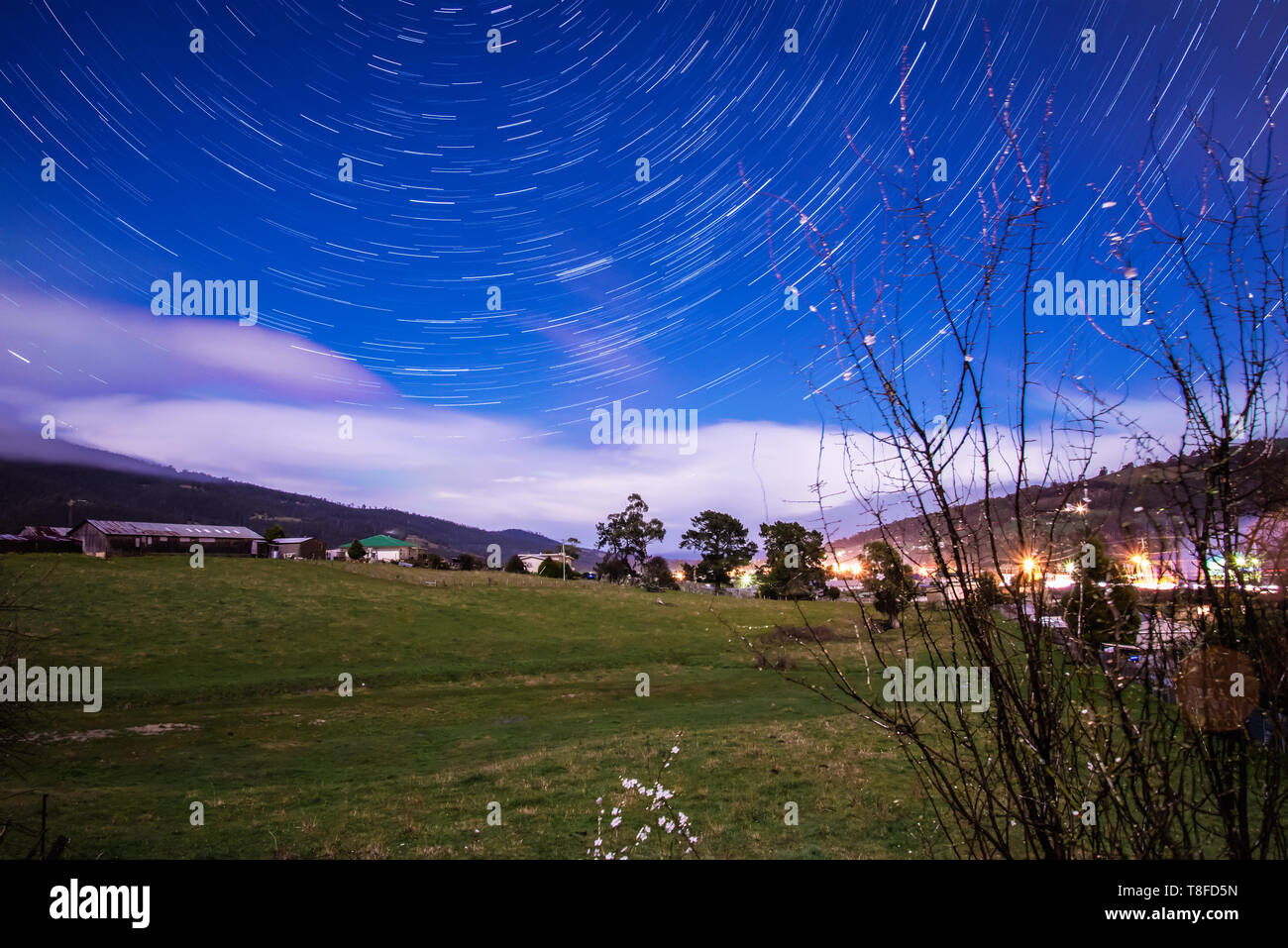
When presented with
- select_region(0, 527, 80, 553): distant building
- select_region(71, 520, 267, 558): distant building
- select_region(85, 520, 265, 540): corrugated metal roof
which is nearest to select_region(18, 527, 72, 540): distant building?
select_region(0, 527, 80, 553): distant building

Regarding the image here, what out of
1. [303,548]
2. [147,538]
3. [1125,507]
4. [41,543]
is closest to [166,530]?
[147,538]

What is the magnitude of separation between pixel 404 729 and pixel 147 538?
54076mm

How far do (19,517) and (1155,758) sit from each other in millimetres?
208439

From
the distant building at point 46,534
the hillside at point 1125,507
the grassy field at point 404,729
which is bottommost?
the grassy field at point 404,729

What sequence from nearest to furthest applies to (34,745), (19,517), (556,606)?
(34,745) → (556,606) → (19,517)

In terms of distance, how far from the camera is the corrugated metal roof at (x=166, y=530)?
60531 millimetres

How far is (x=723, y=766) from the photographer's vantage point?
14125mm

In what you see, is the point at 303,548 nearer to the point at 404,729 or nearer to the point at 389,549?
the point at 389,549

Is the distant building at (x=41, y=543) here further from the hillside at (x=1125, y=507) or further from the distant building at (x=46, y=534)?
the hillside at (x=1125, y=507)

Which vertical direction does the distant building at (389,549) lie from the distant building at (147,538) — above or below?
below

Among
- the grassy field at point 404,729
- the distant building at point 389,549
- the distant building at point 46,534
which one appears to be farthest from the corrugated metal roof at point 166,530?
the distant building at point 389,549
